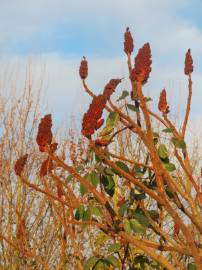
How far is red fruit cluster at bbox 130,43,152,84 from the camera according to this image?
174 cm

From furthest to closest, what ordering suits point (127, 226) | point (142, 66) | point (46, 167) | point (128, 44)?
point (127, 226) → point (46, 167) → point (128, 44) → point (142, 66)

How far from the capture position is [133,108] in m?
2.24

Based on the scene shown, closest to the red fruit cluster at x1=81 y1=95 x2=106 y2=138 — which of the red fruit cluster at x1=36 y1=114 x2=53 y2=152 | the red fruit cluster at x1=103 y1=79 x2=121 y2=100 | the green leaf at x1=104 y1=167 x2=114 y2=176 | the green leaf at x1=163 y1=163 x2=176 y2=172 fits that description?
the red fruit cluster at x1=36 y1=114 x2=53 y2=152

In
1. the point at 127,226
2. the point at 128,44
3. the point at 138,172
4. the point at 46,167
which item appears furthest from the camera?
the point at 138,172

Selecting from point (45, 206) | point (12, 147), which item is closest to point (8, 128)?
point (12, 147)

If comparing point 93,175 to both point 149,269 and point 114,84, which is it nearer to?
point 114,84

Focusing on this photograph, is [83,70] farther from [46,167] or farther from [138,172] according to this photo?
[138,172]

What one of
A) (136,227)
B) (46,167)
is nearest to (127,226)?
(136,227)

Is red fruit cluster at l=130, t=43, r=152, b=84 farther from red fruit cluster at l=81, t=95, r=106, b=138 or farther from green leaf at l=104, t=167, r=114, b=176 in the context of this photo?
green leaf at l=104, t=167, r=114, b=176

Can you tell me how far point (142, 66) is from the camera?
69.4 inches

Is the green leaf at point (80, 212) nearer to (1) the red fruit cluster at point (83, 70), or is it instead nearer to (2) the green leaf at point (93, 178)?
(2) the green leaf at point (93, 178)

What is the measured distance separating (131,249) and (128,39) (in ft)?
4.69

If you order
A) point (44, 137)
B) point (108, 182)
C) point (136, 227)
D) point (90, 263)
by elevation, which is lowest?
point (90, 263)

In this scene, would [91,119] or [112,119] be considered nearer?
[91,119]
